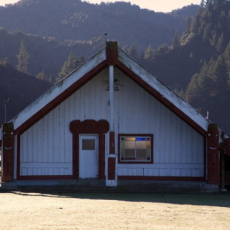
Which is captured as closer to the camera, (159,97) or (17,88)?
(159,97)

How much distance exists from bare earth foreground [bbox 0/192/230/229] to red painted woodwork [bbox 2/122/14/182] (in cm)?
115

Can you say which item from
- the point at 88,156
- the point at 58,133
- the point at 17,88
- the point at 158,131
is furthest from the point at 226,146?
the point at 17,88

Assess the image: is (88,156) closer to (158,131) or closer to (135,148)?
(135,148)

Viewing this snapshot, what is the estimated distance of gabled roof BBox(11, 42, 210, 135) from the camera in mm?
20062

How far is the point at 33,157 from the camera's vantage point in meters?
21.4

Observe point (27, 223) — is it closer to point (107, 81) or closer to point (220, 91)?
point (107, 81)

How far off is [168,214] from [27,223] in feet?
12.3

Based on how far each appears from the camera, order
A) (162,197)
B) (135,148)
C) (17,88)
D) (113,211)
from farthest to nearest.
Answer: (17,88), (135,148), (162,197), (113,211)

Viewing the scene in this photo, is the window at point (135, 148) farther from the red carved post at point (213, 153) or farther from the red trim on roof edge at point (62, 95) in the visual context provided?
the red trim on roof edge at point (62, 95)

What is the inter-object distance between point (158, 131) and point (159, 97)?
6.43 feet

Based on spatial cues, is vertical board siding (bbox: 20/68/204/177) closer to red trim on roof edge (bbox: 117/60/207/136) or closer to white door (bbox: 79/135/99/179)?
white door (bbox: 79/135/99/179)

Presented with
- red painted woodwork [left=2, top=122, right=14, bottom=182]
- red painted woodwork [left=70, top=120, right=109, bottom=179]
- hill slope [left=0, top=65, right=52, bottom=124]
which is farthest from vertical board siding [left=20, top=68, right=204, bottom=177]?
hill slope [left=0, top=65, right=52, bottom=124]

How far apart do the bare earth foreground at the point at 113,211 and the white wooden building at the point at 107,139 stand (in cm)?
261

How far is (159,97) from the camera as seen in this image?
20156 millimetres
